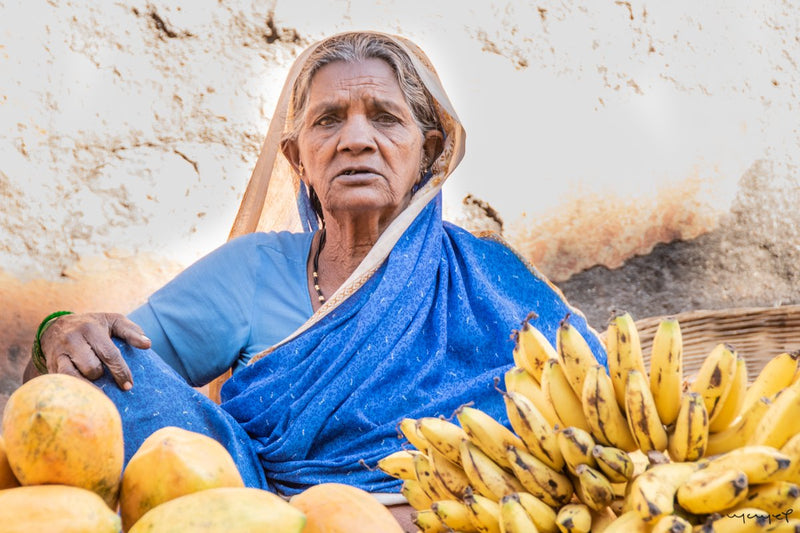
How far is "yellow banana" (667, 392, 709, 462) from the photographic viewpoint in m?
1.29

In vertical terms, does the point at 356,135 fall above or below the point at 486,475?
above

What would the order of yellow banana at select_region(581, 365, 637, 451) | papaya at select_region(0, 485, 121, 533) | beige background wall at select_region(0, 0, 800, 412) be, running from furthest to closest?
1. beige background wall at select_region(0, 0, 800, 412)
2. yellow banana at select_region(581, 365, 637, 451)
3. papaya at select_region(0, 485, 121, 533)

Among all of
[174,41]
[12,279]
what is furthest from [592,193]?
[12,279]

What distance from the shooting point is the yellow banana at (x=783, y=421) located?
1.27m

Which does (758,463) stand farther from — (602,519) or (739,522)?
(602,519)

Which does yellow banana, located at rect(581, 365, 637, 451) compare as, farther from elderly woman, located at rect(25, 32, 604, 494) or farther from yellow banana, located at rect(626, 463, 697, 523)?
elderly woman, located at rect(25, 32, 604, 494)

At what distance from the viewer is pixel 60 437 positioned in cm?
108

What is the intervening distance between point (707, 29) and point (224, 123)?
94.7 inches

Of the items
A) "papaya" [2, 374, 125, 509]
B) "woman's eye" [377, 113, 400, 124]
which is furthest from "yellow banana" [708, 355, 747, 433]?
"woman's eye" [377, 113, 400, 124]

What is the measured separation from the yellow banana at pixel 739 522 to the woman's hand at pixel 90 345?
4.50 ft

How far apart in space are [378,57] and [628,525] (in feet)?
6.58

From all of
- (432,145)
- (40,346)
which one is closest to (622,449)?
(40,346)

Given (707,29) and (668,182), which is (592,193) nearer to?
(668,182)

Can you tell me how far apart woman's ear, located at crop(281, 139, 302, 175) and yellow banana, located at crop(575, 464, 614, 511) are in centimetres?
206
